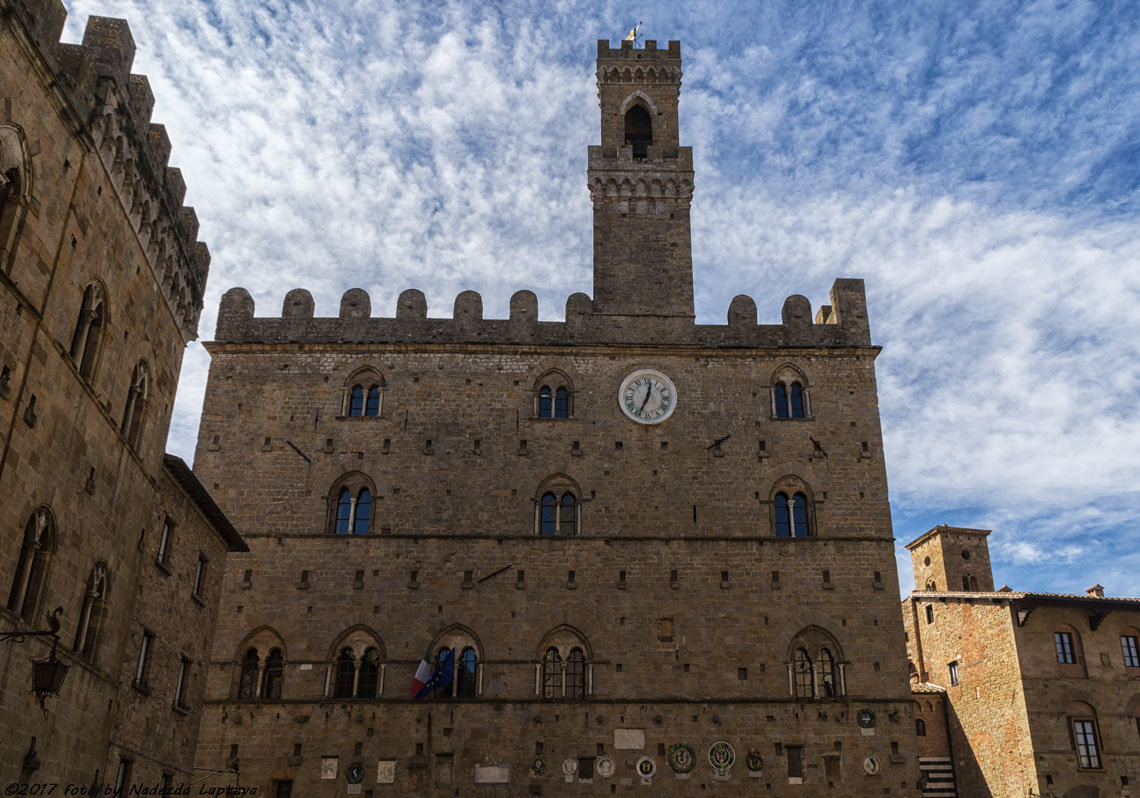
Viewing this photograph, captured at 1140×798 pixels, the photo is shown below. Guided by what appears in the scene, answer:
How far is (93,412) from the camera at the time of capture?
14.5 metres

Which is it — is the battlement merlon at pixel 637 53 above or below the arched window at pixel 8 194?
above

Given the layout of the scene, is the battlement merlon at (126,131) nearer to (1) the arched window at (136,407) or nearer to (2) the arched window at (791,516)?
(1) the arched window at (136,407)

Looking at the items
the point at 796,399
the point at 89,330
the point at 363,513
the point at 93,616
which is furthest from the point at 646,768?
the point at 89,330

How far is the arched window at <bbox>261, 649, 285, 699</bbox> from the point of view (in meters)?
23.6

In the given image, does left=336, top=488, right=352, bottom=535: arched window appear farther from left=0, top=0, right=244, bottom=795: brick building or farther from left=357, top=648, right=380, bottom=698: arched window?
left=0, top=0, right=244, bottom=795: brick building

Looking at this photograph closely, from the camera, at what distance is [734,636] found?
79.0 ft

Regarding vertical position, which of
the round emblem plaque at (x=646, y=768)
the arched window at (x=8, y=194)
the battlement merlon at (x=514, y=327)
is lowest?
the round emblem plaque at (x=646, y=768)

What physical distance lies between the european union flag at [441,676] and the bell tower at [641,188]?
32.1ft

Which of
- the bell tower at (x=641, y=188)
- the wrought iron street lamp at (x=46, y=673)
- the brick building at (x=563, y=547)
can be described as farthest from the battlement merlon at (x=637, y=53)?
the wrought iron street lamp at (x=46, y=673)

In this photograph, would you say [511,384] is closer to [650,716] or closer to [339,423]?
[339,423]

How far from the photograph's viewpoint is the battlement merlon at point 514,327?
2714 centimetres

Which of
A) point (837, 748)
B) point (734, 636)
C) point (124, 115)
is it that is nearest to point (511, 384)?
point (734, 636)

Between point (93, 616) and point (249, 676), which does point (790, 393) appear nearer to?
point (249, 676)

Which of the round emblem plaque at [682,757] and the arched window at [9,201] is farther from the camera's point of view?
the round emblem plaque at [682,757]
